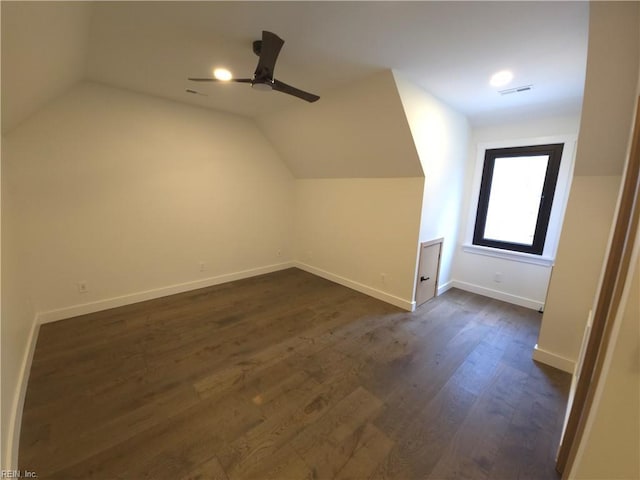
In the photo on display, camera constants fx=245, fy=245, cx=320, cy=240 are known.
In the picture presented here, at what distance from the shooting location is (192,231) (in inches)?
133

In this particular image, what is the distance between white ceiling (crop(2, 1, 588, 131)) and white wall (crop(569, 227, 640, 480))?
1.54 m

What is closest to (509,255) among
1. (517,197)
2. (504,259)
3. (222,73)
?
(504,259)

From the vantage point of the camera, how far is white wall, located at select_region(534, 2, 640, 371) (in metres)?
1.34

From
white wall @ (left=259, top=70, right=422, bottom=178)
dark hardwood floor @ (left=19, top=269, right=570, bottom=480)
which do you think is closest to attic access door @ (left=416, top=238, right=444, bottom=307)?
dark hardwood floor @ (left=19, top=269, right=570, bottom=480)

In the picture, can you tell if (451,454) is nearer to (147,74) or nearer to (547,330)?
(547,330)

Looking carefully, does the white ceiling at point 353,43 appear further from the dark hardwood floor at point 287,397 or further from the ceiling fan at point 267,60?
the dark hardwood floor at point 287,397

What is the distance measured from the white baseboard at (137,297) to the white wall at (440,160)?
2.79 meters

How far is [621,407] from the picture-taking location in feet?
2.62

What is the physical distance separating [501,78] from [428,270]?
213 centimetres

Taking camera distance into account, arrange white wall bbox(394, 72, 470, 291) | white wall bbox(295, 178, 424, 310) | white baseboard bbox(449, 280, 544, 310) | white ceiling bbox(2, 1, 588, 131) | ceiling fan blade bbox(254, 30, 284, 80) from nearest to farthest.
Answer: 1. white ceiling bbox(2, 1, 588, 131)
2. ceiling fan blade bbox(254, 30, 284, 80)
3. white wall bbox(394, 72, 470, 291)
4. white wall bbox(295, 178, 424, 310)
5. white baseboard bbox(449, 280, 544, 310)

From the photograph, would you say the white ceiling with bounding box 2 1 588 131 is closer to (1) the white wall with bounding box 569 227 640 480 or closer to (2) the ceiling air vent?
(2) the ceiling air vent

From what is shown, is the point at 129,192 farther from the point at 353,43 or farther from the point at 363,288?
the point at 363,288

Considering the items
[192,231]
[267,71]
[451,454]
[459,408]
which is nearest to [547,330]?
[459,408]

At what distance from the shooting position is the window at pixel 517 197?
3066 millimetres
